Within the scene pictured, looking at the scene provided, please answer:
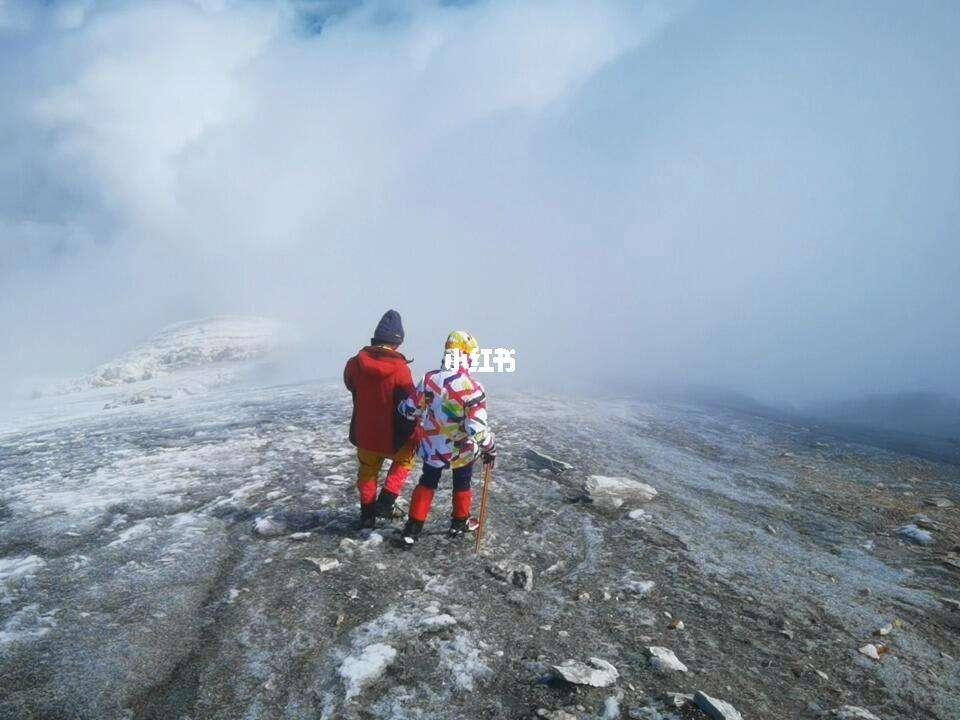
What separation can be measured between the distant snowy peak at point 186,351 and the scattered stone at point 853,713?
27.3 m

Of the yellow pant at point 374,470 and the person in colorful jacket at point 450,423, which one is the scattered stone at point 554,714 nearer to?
the person in colorful jacket at point 450,423

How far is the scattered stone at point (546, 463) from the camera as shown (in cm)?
691

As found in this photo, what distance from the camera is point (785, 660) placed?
319cm

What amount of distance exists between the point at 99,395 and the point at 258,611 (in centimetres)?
1951

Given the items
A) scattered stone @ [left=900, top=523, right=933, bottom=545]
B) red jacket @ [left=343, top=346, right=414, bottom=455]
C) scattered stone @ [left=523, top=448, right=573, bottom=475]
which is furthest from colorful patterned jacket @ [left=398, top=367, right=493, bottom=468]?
scattered stone @ [left=900, top=523, right=933, bottom=545]

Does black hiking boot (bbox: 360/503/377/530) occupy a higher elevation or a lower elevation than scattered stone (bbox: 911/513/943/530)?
higher

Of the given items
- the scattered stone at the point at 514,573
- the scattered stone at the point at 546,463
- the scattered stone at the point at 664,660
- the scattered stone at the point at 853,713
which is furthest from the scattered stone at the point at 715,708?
the scattered stone at the point at 546,463

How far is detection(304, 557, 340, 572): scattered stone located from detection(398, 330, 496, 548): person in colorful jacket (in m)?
0.66

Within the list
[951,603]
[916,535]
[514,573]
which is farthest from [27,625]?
[916,535]

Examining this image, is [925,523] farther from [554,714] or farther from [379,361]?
[379,361]

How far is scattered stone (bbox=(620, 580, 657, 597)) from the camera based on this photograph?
393cm

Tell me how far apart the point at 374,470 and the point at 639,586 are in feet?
8.88

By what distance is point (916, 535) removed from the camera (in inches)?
209

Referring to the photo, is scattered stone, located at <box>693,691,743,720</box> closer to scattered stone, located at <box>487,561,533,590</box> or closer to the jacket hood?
scattered stone, located at <box>487,561,533,590</box>
